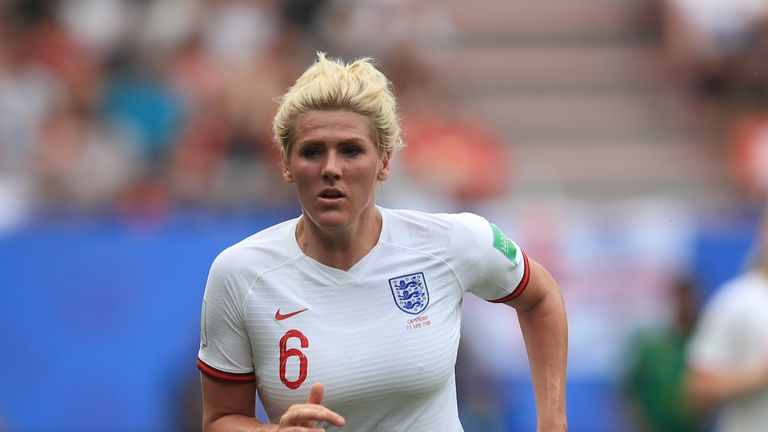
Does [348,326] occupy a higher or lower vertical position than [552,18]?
lower

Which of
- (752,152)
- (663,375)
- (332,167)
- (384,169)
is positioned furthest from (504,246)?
(752,152)

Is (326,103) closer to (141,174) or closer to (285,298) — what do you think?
(285,298)

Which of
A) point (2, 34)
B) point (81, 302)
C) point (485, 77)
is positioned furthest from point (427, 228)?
point (485, 77)

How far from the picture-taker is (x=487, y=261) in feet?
14.4

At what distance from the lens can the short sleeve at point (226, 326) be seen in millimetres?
4176

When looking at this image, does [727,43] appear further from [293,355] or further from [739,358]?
[293,355]

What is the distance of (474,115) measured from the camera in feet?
43.2

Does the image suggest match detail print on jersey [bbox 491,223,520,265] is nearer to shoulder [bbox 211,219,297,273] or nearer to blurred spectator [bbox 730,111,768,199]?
shoulder [bbox 211,219,297,273]

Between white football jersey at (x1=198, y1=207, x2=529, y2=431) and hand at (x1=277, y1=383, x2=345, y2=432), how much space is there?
239 mm

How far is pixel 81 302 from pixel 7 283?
0.52 metres

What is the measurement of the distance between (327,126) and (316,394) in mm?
767

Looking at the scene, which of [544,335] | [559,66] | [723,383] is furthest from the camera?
[559,66]

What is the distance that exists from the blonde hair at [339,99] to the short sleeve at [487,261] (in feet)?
1.26

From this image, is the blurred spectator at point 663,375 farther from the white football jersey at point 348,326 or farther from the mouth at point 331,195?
the mouth at point 331,195
